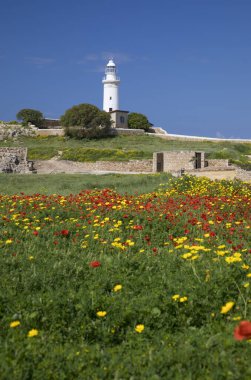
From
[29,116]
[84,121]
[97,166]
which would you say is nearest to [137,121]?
[84,121]

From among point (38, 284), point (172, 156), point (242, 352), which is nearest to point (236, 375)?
point (242, 352)

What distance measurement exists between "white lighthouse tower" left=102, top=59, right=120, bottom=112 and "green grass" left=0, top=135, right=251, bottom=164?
1861cm

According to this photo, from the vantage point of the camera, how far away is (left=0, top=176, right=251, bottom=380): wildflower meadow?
144 inches

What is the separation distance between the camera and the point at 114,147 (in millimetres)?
56031

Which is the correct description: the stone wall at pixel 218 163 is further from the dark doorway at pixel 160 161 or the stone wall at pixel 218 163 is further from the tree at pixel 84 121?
the tree at pixel 84 121

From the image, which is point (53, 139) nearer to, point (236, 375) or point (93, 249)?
point (93, 249)

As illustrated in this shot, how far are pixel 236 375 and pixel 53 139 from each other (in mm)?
62285

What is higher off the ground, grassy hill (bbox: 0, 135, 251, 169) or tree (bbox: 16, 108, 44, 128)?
tree (bbox: 16, 108, 44, 128)

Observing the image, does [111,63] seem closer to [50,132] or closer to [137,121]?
[137,121]

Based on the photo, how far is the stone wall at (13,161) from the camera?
34250mm

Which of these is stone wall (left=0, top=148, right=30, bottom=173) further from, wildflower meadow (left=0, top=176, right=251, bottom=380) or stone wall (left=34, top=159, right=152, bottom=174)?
wildflower meadow (left=0, top=176, right=251, bottom=380)

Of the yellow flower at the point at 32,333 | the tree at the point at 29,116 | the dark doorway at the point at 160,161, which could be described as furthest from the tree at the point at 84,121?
the yellow flower at the point at 32,333

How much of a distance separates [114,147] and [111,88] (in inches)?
1226

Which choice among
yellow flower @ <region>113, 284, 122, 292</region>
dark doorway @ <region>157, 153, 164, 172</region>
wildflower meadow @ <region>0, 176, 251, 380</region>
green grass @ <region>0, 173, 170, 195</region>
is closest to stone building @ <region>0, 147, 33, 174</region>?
green grass @ <region>0, 173, 170, 195</region>
